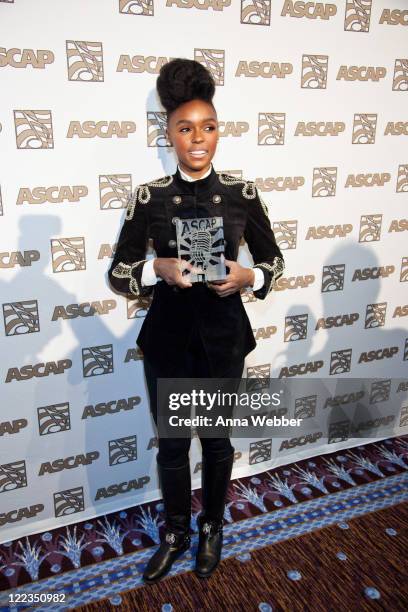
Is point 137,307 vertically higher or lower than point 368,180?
lower

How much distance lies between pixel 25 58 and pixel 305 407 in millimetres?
1949

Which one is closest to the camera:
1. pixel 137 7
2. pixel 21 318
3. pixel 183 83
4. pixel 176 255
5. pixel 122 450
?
pixel 183 83

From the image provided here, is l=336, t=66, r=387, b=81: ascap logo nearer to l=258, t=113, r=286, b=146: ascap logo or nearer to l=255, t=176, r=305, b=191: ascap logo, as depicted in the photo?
l=258, t=113, r=286, b=146: ascap logo

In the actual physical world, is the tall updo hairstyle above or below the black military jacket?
above

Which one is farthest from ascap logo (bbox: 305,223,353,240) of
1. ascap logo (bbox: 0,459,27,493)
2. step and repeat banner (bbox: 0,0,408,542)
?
ascap logo (bbox: 0,459,27,493)

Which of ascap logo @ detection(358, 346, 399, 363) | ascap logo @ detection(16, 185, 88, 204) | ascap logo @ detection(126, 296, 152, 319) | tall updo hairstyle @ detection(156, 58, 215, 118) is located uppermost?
tall updo hairstyle @ detection(156, 58, 215, 118)

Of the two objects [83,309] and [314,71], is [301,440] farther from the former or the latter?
[314,71]

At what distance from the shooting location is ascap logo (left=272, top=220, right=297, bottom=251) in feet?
7.67

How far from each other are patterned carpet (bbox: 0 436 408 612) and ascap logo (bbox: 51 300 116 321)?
0.92m

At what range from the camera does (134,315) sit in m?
2.20

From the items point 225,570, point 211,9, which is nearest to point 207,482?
point 225,570

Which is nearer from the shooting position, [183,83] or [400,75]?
[183,83]

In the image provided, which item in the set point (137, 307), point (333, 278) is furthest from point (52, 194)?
point (333, 278)

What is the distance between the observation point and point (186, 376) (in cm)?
184
